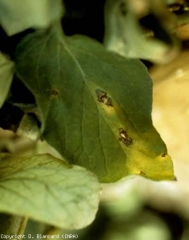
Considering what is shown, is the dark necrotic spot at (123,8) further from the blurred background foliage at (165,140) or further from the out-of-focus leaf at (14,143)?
the out-of-focus leaf at (14,143)

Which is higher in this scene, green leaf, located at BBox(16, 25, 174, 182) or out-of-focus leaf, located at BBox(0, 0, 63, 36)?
out-of-focus leaf, located at BBox(0, 0, 63, 36)

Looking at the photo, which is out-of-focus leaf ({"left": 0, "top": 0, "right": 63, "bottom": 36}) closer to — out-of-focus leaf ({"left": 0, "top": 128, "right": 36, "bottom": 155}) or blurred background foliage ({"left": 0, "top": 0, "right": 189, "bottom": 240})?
blurred background foliage ({"left": 0, "top": 0, "right": 189, "bottom": 240})

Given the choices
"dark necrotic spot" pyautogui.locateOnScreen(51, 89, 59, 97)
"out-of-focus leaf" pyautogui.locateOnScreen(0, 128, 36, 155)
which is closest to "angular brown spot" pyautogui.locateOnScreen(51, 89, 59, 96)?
"dark necrotic spot" pyautogui.locateOnScreen(51, 89, 59, 97)

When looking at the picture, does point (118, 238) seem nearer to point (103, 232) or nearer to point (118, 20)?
point (103, 232)

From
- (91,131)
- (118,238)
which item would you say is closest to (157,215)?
(118,238)

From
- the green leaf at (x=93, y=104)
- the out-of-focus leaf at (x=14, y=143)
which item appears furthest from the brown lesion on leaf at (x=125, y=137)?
the out-of-focus leaf at (x=14, y=143)

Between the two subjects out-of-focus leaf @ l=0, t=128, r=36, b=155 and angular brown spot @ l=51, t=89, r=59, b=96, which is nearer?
angular brown spot @ l=51, t=89, r=59, b=96

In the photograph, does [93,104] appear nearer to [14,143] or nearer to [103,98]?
[103,98]
